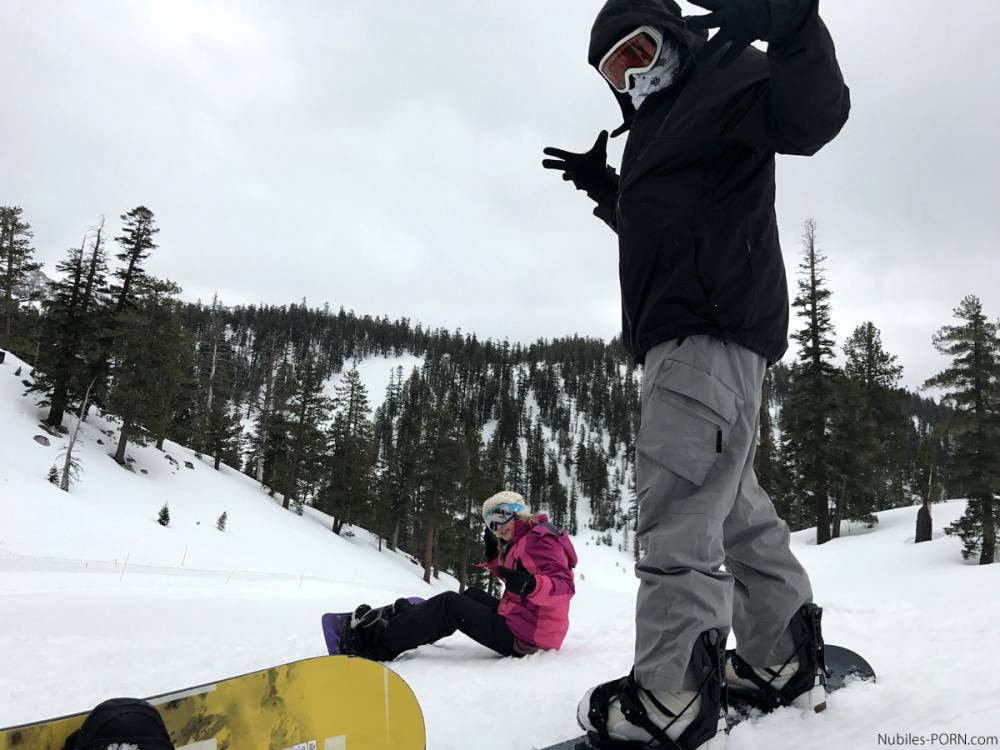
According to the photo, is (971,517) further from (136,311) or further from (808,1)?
(136,311)

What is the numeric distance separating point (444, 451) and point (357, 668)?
3137 cm

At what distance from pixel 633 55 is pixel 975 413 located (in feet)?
73.1

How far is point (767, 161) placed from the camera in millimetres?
1696

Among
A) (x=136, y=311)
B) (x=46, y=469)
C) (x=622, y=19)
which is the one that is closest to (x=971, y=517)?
(x=622, y=19)

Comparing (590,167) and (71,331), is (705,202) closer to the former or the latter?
(590,167)

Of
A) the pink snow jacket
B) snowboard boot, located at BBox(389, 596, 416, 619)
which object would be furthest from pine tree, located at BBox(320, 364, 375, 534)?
snowboard boot, located at BBox(389, 596, 416, 619)

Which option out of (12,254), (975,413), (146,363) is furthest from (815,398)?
(12,254)

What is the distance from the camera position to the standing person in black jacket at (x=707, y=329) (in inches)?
55.2

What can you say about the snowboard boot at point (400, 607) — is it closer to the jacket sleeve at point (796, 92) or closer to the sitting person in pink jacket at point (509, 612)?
the sitting person in pink jacket at point (509, 612)

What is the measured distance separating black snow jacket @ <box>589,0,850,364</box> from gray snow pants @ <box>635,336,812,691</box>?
0.10 metres

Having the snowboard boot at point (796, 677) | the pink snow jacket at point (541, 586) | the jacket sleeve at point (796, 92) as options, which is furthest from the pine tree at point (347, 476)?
the jacket sleeve at point (796, 92)

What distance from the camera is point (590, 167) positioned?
2330 millimetres

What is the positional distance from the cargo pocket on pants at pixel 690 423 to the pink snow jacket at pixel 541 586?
2.03 meters

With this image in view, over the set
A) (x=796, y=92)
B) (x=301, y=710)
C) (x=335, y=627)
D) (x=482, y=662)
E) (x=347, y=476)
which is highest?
(x=796, y=92)
